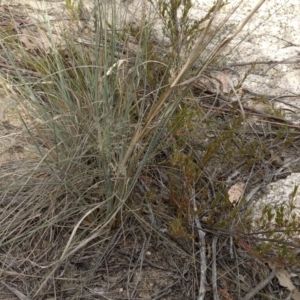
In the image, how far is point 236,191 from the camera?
6.48 feet

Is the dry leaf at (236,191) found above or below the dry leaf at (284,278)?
above

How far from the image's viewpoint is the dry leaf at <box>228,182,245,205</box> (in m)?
1.95

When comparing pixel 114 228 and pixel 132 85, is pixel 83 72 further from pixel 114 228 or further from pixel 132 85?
pixel 114 228

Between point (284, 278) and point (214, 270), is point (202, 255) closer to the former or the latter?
point (214, 270)

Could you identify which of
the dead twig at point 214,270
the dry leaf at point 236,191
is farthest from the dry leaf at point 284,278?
the dry leaf at point 236,191

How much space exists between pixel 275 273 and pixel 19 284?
2.75 feet

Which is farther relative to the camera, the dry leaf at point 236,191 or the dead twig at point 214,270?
the dry leaf at point 236,191

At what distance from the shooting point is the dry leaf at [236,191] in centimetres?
195

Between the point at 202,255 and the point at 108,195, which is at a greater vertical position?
the point at 108,195

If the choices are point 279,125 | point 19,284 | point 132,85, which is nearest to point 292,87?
point 279,125

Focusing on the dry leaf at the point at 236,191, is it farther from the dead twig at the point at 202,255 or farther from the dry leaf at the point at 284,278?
the dry leaf at the point at 284,278

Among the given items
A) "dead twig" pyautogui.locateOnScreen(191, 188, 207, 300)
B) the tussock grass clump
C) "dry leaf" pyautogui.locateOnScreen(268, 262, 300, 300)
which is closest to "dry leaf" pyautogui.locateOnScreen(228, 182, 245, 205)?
the tussock grass clump

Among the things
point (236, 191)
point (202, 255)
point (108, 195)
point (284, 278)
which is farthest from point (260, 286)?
point (108, 195)

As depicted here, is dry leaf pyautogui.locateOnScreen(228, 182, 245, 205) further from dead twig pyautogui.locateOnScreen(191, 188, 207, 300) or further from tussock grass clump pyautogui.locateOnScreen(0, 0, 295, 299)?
dead twig pyautogui.locateOnScreen(191, 188, 207, 300)
